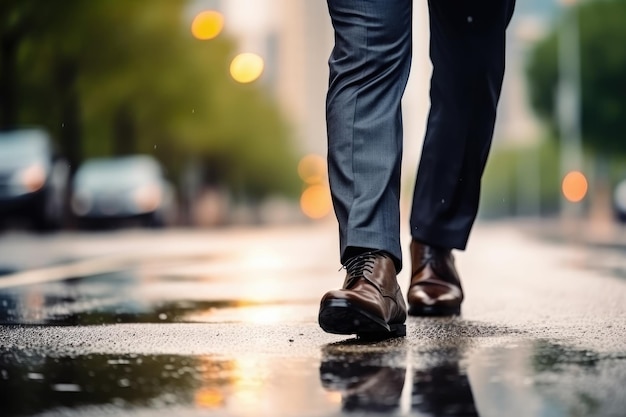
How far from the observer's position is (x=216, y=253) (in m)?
10.1

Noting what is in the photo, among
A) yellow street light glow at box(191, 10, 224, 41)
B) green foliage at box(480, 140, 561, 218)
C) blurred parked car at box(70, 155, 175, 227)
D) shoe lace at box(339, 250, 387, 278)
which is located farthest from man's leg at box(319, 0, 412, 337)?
green foliage at box(480, 140, 561, 218)

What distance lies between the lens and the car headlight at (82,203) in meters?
24.6

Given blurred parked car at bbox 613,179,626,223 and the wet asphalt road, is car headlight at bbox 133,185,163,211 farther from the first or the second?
the wet asphalt road

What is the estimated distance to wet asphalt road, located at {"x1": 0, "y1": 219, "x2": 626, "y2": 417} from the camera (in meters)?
2.07

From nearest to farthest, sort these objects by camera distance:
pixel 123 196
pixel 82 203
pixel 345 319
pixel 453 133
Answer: pixel 345 319, pixel 453 133, pixel 123 196, pixel 82 203

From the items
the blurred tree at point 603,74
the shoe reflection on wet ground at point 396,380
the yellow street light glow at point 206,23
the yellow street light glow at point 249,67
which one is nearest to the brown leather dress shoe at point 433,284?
the shoe reflection on wet ground at point 396,380

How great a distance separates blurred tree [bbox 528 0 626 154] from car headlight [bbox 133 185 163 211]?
20223 mm

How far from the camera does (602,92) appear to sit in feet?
138

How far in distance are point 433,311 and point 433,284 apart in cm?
14

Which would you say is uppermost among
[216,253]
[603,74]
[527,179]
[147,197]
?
[603,74]

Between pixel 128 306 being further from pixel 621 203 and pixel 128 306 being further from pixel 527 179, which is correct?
pixel 527 179

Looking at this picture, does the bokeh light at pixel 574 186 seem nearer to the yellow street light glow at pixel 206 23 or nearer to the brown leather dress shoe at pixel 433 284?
the yellow street light glow at pixel 206 23

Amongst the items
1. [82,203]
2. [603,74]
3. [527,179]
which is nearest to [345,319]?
[82,203]

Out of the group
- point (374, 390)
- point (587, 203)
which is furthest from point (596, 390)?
point (587, 203)
